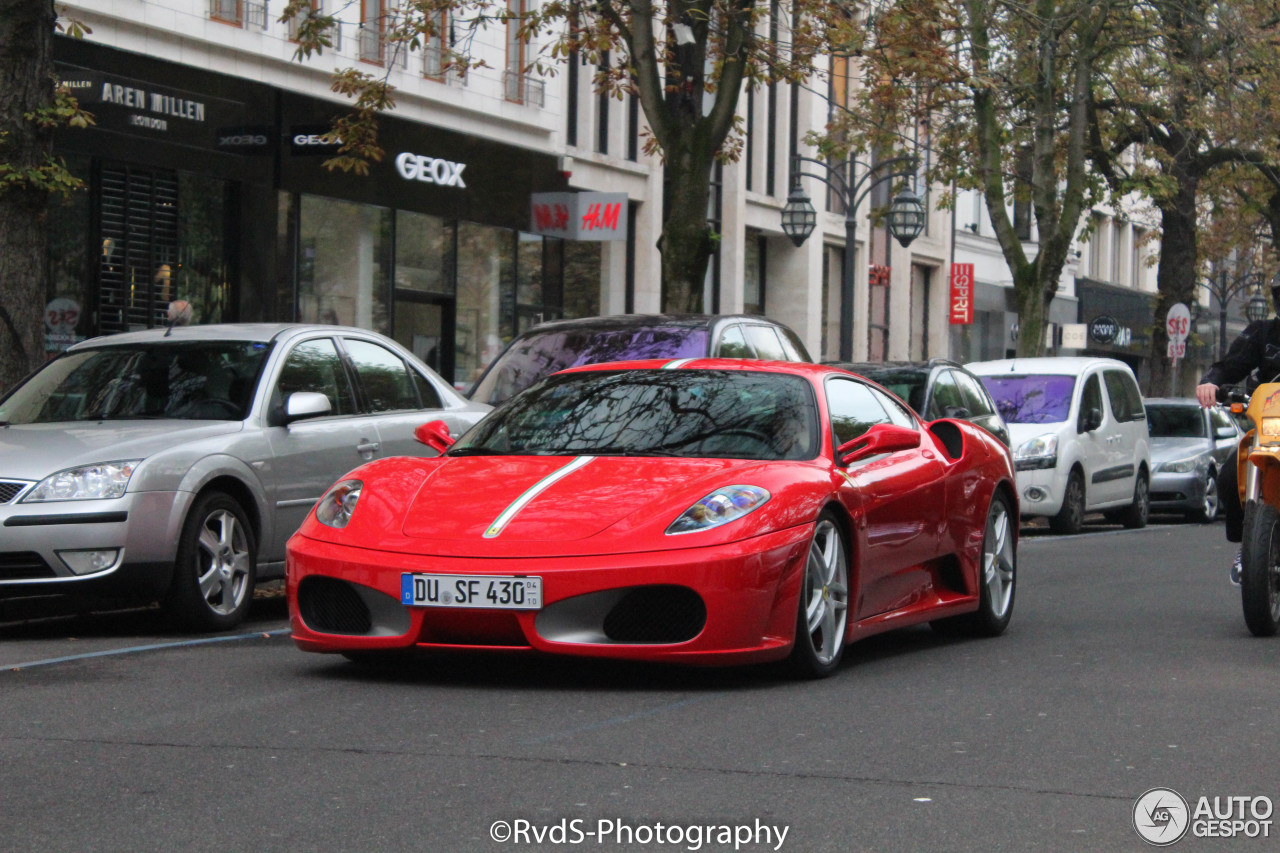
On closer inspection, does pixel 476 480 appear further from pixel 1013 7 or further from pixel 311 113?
pixel 311 113

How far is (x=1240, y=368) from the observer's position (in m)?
10.2

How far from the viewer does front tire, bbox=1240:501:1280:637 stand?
9.21 meters

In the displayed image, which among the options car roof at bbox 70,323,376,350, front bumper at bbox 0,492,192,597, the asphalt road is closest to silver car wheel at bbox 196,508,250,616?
front bumper at bbox 0,492,192,597

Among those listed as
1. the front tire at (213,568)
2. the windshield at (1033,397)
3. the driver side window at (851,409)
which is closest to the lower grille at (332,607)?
the front tire at (213,568)

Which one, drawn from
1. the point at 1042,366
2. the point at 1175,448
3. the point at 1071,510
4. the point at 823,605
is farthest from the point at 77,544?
the point at 1175,448

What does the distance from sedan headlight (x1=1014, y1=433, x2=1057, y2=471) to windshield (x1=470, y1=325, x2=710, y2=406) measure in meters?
7.56

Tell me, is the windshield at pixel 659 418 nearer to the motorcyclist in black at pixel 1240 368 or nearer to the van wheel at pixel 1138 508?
the motorcyclist in black at pixel 1240 368

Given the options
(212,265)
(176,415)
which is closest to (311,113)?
(212,265)

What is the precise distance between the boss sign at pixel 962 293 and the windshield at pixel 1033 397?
95.6 feet

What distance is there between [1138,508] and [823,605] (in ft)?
50.1

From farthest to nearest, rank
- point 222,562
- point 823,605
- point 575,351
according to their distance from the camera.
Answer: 1. point 575,351
2. point 222,562
3. point 823,605

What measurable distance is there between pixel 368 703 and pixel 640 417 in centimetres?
190

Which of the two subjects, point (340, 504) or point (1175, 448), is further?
point (1175, 448)

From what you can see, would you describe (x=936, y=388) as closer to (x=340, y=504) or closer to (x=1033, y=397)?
(x=1033, y=397)
